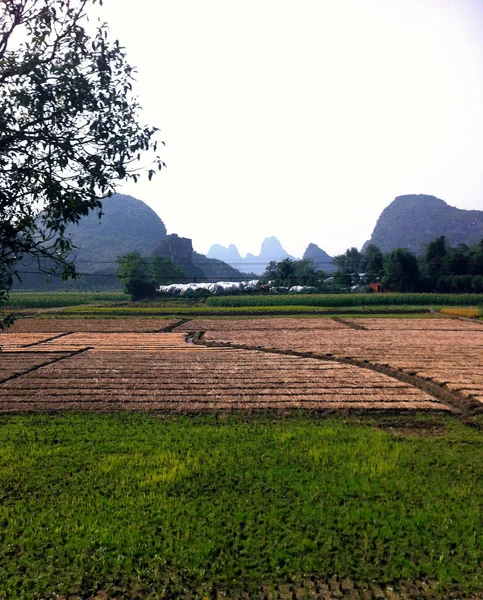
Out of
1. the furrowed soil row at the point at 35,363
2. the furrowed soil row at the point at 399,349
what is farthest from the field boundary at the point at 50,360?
the furrowed soil row at the point at 399,349

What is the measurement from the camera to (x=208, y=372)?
821 inches

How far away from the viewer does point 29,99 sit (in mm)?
5559

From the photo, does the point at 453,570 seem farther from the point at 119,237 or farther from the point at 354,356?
the point at 119,237

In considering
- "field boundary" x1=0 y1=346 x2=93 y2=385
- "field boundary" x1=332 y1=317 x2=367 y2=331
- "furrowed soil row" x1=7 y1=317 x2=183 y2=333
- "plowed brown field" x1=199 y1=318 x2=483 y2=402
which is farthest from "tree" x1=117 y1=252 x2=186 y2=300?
"field boundary" x1=0 y1=346 x2=93 y2=385

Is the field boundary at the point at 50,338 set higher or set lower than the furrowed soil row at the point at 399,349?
higher

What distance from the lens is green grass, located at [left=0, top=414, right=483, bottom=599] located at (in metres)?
7.13

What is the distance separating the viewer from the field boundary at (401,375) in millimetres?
15858

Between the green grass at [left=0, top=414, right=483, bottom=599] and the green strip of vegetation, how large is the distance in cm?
4682

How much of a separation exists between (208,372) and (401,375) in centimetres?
836

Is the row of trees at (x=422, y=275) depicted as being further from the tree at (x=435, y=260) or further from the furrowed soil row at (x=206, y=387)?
the furrowed soil row at (x=206, y=387)

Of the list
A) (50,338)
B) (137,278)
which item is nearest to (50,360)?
(50,338)

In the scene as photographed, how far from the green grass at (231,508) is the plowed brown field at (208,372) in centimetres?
275

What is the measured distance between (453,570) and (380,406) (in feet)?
27.8

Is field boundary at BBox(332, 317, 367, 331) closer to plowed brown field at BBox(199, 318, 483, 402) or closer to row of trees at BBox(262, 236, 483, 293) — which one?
plowed brown field at BBox(199, 318, 483, 402)
